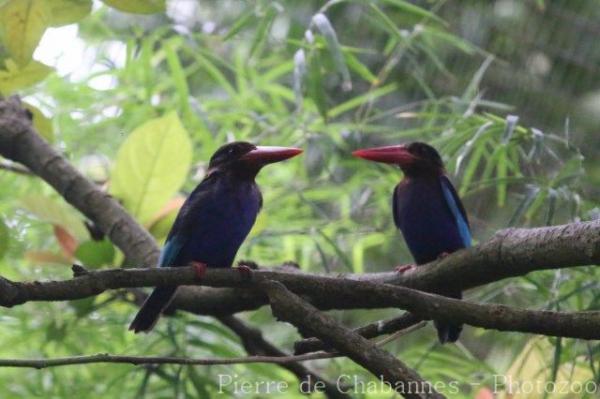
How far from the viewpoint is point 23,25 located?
201cm

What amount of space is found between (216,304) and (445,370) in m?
0.81

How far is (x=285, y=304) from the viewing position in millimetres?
1738

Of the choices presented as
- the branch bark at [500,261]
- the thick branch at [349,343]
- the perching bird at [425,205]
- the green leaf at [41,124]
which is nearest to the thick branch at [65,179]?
the green leaf at [41,124]

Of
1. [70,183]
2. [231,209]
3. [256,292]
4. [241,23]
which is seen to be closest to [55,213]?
[70,183]

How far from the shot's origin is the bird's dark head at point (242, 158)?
2.68 metres

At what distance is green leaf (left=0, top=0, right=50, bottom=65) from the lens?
Answer: 74.9 inches

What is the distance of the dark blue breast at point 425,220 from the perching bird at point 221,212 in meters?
0.46

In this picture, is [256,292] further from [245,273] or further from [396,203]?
[396,203]

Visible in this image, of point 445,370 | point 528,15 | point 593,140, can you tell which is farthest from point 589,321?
point 528,15

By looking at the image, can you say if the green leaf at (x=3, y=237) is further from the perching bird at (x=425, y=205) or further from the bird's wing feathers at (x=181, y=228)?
the perching bird at (x=425, y=205)

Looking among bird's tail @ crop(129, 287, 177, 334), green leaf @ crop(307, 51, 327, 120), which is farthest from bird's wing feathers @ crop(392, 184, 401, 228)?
bird's tail @ crop(129, 287, 177, 334)

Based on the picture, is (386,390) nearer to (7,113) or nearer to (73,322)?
(73,322)

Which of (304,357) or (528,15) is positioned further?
(528,15)

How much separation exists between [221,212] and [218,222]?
0.03 meters
